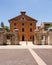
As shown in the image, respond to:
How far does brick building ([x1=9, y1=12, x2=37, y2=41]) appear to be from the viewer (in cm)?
6512

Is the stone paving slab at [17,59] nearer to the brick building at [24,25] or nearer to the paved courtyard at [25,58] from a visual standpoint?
the paved courtyard at [25,58]

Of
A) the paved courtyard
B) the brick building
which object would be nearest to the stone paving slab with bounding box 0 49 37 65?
the paved courtyard

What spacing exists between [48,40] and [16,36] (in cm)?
606

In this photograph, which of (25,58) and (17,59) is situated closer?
(17,59)

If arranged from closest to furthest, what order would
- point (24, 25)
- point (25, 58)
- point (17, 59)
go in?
1. point (17, 59)
2. point (25, 58)
3. point (24, 25)

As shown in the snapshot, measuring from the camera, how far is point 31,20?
65.4 m

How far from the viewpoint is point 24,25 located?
66312 millimetres

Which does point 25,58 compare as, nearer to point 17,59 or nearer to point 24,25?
point 17,59

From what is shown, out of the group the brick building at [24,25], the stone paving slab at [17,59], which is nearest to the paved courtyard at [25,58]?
the stone paving slab at [17,59]

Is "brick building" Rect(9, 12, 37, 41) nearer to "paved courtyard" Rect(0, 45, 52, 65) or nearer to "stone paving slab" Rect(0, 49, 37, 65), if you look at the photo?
"paved courtyard" Rect(0, 45, 52, 65)

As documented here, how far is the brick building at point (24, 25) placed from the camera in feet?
214

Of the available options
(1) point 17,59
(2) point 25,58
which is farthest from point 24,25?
(1) point 17,59

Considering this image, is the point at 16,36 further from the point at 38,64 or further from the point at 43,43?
the point at 38,64

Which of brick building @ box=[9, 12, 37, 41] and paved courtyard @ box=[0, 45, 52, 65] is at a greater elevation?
brick building @ box=[9, 12, 37, 41]
